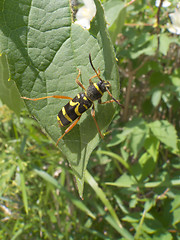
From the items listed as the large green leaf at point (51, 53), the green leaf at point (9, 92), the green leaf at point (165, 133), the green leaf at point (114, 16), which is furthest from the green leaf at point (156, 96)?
the large green leaf at point (51, 53)

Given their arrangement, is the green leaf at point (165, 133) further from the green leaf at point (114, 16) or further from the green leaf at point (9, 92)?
the green leaf at point (9, 92)

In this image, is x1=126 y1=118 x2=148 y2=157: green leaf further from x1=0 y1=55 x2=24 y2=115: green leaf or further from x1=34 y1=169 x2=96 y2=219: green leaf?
x1=0 y1=55 x2=24 y2=115: green leaf

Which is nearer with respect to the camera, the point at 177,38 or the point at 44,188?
the point at 177,38

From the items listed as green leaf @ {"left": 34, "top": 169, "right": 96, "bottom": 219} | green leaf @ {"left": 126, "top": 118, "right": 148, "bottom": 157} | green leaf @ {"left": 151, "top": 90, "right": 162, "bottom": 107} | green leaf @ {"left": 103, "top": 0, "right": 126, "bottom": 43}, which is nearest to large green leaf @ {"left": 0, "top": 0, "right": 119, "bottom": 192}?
green leaf @ {"left": 103, "top": 0, "right": 126, "bottom": 43}

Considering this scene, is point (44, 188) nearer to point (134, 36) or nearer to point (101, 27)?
point (134, 36)

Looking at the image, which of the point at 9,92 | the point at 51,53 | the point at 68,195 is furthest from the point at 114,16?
the point at 68,195

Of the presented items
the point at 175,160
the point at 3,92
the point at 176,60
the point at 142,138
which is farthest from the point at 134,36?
the point at 3,92
